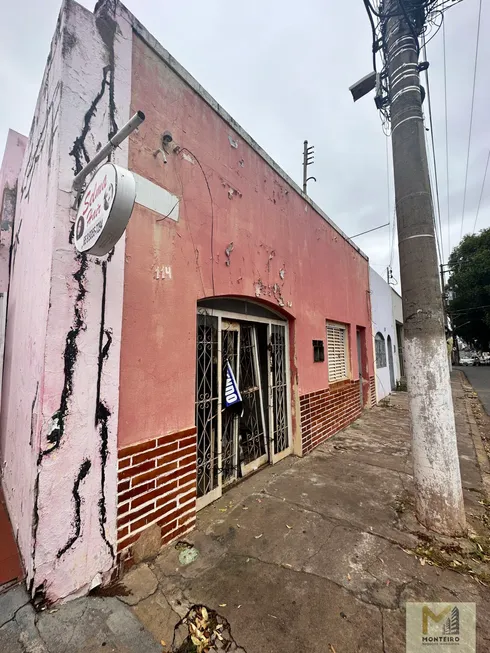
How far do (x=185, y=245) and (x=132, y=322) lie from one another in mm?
982

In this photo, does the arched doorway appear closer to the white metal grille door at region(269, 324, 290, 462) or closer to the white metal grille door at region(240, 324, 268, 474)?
the white metal grille door at region(269, 324, 290, 462)

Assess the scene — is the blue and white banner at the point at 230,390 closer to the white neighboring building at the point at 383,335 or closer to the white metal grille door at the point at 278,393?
the white metal grille door at the point at 278,393

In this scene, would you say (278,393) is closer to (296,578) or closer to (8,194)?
(296,578)

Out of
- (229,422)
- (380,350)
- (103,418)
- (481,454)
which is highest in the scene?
(380,350)

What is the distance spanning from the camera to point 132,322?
91.7 inches

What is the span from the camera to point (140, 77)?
267 centimetres

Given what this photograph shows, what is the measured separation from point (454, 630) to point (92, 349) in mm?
2891

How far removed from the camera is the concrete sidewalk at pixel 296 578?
1658mm

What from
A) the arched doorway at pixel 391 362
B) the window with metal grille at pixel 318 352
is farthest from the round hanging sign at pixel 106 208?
the arched doorway at pixel 391 362

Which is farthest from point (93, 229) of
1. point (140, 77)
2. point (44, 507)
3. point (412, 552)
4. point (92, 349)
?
point (412, 552)

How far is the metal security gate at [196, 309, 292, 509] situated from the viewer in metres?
3.12

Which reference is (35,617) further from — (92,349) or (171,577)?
(92,349)

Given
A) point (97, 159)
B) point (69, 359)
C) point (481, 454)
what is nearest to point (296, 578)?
point (69, 359)

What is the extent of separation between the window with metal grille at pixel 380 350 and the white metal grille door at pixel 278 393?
5.85m
